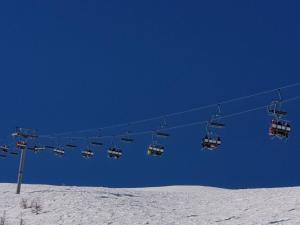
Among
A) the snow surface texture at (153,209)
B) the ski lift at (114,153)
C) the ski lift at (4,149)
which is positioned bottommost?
the snow surface texture at (153,209)

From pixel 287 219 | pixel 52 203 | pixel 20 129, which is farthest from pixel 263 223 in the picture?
pixel 20 129

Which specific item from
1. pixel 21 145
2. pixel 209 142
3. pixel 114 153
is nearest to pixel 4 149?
pixel 21 145

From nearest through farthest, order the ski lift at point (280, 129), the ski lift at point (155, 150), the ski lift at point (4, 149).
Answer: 1. the ski lift at point (280, 129)
2. the ski lift at point (155, 150)
3. the ski lift at point (4, 149)

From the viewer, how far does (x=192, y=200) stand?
126ft

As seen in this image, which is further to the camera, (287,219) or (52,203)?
(52,203)

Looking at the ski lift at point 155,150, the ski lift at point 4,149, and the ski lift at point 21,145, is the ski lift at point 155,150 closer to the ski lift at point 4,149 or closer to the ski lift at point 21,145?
the ski lift at point 21,145

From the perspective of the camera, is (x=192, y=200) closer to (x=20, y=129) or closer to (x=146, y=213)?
(x=146, y=213)

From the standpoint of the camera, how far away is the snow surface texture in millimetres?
28031

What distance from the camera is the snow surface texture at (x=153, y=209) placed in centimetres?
2803

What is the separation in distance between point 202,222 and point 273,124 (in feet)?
19.1

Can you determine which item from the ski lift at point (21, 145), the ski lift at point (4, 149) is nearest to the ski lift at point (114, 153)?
the ski lift at point (21, 145)

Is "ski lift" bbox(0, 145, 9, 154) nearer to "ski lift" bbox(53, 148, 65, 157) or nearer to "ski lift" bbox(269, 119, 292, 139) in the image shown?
"ski lift" bbox(53, 148, 65, 157)

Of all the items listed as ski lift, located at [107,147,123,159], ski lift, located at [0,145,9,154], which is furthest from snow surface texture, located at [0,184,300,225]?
ski lift, located at [0,145,9,154]

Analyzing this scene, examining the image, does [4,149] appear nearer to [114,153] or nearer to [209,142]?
[114,153]
